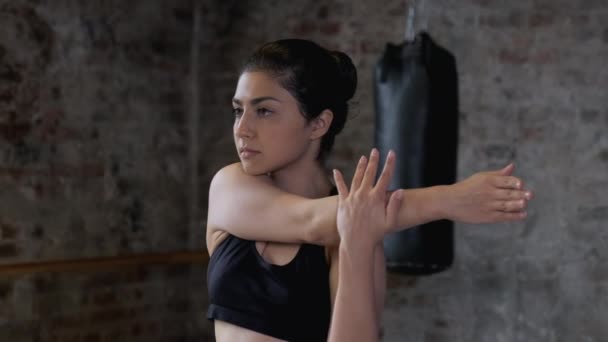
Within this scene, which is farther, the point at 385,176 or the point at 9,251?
the point at 9,251

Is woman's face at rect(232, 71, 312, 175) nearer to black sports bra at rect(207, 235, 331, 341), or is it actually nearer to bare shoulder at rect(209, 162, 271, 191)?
bare shoulder at rect(209, 162, 271, 191)

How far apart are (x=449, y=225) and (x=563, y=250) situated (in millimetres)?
691

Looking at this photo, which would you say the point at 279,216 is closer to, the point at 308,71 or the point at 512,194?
the point at 308,71

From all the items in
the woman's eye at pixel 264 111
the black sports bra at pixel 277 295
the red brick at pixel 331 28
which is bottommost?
the black sports bra at pixel 277 295

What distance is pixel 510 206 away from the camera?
1548mm

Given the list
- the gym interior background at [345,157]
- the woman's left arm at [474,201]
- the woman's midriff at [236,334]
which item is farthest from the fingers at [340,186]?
the gym interior background at [345,157]

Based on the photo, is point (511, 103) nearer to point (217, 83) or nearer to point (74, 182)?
point (217, 83)

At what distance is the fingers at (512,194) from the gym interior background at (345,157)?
3.03m

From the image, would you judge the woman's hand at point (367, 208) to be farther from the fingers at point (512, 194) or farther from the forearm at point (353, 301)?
the fingers at point (512, 194)

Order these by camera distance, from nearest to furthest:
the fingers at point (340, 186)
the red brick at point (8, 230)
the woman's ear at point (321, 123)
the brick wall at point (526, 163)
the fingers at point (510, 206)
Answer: the fingers at point (510, 206), the fingers at point (340, 186), the woman's ear at point (321, 123), the red brick at point (8, 230), the brick wall at point (526, 163)

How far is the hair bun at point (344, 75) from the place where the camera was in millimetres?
1857

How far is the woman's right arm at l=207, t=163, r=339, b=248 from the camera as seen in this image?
1718mm

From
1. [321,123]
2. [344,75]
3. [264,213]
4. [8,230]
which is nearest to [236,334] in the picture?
[264,213]

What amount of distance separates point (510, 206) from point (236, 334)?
2.01ft
